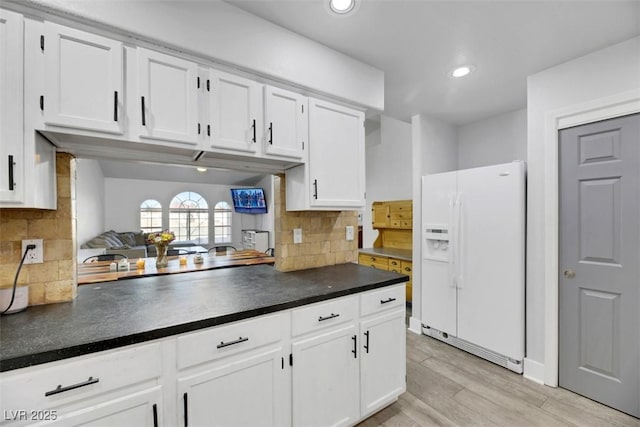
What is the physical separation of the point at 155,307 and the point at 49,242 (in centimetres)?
68

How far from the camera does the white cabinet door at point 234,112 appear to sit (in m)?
1.52

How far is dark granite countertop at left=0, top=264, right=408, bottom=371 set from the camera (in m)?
0.97

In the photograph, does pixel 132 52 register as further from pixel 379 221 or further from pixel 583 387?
pixel 379 221

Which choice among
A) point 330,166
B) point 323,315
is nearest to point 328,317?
point 323,315

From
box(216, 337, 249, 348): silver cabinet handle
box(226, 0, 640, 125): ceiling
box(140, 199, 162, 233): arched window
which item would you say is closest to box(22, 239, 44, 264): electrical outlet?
box(216, 337, 249, 348): silver cabinet handle

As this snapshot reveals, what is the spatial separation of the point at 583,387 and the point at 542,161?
1.74 metres

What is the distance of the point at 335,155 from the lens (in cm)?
Result: 198

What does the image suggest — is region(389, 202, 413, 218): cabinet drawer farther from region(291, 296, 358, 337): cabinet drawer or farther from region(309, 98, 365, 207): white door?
region(291, 296, 358, 337): cabinet drawer

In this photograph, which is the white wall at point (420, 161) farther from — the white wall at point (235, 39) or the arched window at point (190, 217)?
the arched window at point (190, 217)

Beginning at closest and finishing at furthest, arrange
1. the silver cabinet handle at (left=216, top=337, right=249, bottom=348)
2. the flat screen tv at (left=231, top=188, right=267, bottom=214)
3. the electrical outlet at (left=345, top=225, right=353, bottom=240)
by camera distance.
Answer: the silver cabinet handle at (left=216, top=337, right=249, bottom=348) → the electrical outlet at (left=345, top=225, right=353, bottom=240) → the flat screen tv at (left=231, top=188, right=267, bottom=214)

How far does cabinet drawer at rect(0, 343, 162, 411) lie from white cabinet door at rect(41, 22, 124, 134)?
38.5 inches

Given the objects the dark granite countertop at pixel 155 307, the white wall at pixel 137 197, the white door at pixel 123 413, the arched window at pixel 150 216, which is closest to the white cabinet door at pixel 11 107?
the dark granite countertop at pixel 155 307

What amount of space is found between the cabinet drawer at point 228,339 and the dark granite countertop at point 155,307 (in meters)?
0.04

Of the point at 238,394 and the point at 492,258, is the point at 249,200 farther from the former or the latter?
the point at 238,394
